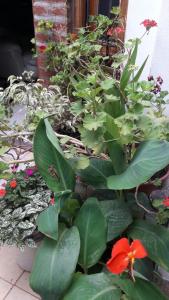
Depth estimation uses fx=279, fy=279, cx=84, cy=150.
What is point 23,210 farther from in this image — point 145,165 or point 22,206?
point 145,165

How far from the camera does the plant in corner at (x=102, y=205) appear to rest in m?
0.94

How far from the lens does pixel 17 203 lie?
1.37 meters

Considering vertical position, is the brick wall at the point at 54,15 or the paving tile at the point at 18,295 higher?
the brick wall at the point at 54,15

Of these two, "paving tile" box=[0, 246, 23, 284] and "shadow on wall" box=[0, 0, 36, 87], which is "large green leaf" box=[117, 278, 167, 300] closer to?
"paving tile" box=[0, 246, 23, 284]

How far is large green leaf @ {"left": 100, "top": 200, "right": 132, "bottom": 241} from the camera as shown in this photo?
1108mm

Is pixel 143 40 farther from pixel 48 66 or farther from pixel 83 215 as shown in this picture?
pixel 83 215

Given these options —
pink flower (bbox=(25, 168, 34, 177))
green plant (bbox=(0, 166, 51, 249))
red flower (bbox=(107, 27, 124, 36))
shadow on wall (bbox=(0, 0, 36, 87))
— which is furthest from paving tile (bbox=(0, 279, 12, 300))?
shadow on wall (bbox=(0, 0, 36, 87))

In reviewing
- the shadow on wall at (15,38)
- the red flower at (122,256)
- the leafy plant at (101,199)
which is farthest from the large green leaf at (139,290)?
the shadow on wall at (15,38)

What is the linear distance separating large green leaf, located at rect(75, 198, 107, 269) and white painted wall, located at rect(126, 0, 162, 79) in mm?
1027

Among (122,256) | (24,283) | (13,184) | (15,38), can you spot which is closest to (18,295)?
(24,283)

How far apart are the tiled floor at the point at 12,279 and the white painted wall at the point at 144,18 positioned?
1337 millimetres

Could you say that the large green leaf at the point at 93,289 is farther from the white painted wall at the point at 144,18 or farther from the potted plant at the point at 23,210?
the white painted wall at the point at 144,18

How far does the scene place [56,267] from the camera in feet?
3.23

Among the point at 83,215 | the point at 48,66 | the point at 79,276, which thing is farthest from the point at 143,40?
the point at 79,276
